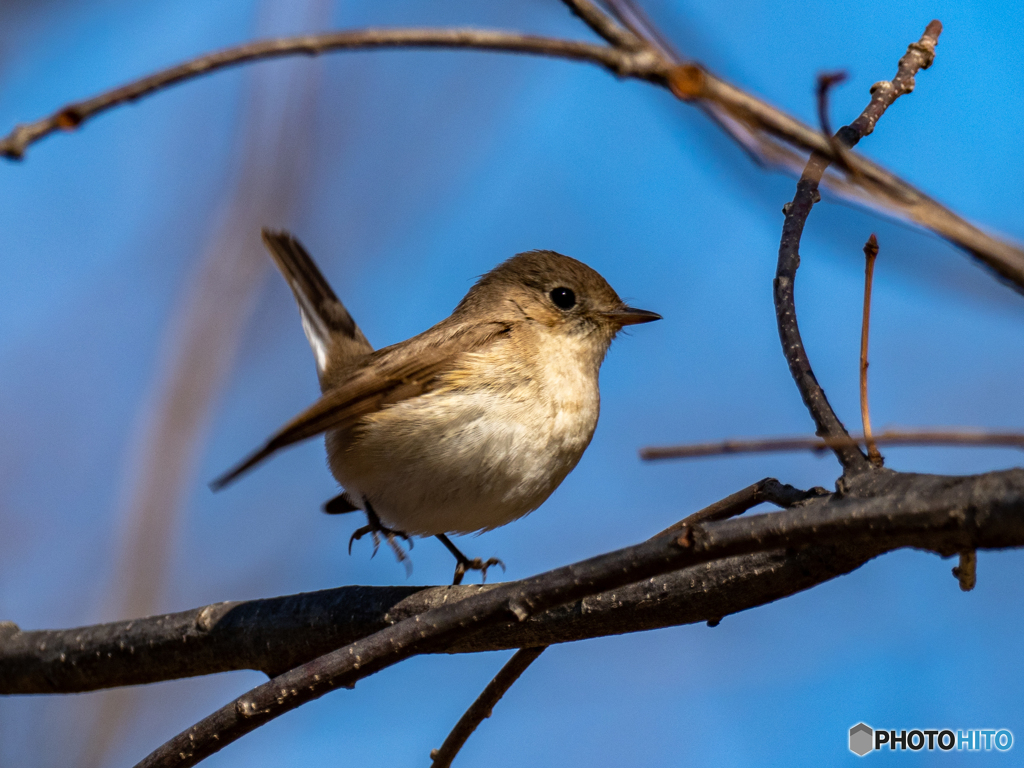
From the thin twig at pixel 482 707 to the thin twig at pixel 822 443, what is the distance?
1.37 metres

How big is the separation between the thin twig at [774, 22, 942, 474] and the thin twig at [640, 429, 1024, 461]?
2.84 feet

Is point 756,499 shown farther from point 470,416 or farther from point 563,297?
point 563,297

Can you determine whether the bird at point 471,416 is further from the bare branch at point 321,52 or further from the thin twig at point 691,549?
the bare branch at point 321,52

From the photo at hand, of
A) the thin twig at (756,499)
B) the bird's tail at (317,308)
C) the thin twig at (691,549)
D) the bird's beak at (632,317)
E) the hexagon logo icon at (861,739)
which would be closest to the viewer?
the thin twig at (691,549)

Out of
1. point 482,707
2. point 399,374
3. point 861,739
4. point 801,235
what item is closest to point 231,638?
point 482,707

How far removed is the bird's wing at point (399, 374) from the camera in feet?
11.1

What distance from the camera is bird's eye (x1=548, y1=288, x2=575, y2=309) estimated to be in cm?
408

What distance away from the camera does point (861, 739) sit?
3.31 metres

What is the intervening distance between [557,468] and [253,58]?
2.47m

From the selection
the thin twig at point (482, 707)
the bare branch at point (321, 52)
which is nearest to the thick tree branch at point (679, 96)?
the bare branch at point (321, 52)

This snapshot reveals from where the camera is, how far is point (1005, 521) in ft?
4.43

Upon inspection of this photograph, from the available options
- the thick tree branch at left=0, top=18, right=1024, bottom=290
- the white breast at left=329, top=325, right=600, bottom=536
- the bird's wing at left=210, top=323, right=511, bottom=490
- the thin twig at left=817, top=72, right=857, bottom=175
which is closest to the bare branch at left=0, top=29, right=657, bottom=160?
the thick tree branch at left=0, top=18, right=1024, bottom=290

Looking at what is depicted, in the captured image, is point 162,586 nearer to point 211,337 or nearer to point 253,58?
point 211,337

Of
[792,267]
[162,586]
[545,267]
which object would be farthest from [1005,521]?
[162,586]
